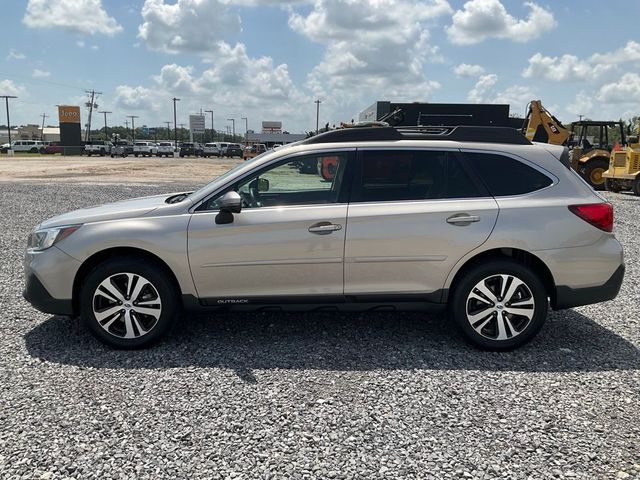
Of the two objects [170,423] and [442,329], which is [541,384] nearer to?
[442,329]

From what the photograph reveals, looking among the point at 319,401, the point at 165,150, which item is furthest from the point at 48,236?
the point at 165,150

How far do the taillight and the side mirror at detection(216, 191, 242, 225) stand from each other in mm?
2639

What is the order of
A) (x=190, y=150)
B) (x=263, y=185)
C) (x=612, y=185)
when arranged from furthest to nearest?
(x=190, y=150)
(x=612, y=185)
(x=263, y=185)

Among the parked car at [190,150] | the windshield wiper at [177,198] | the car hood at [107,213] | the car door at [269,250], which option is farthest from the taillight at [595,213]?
the parked car at [190,150]

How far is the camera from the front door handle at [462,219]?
4.14 metres

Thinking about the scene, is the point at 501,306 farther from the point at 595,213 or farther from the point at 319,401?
the point at 319,401

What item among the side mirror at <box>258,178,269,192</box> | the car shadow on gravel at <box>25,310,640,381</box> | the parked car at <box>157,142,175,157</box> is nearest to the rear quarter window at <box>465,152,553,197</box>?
the car shadow on gravel at <box>25,310,640,381</box>

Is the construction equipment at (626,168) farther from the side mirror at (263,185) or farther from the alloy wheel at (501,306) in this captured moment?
the side mirror at (263,185)

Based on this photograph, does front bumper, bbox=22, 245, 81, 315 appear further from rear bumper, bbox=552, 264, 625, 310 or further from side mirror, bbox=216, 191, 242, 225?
rear bumper, bbox=552, 264, 625, 310

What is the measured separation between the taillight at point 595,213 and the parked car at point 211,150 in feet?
207

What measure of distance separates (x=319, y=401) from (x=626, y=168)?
714 inches

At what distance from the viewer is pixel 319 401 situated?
3432 mm

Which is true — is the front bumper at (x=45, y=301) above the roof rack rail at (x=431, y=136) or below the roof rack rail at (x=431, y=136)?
below

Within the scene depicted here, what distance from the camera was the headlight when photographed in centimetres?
421
